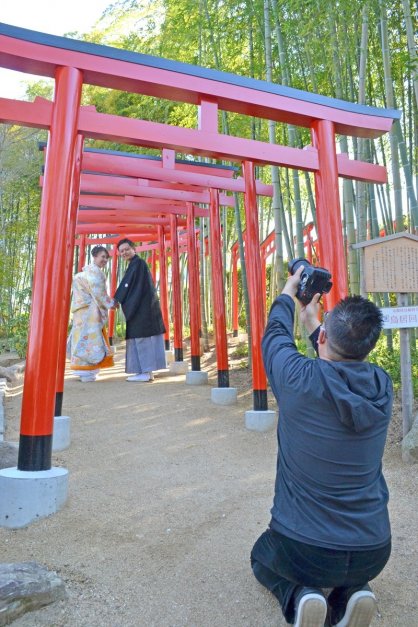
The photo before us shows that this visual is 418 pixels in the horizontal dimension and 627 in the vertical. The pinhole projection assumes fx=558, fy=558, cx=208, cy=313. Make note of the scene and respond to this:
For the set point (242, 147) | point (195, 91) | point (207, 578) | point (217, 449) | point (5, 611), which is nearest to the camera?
point (5, 611)

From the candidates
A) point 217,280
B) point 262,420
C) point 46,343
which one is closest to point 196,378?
point 217,280

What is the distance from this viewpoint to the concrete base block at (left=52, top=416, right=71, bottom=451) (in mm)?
3861

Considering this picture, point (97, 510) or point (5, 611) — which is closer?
point (5, 611)

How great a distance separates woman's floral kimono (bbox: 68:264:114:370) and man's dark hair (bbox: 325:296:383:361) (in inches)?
199

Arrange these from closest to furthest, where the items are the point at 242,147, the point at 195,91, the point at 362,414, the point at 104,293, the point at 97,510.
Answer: the point at 362,414
the point at 97,510
the point at 195,91
the point at 242,147
the point at 104,293

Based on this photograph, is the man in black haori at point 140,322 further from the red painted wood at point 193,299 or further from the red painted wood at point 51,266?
the red painted wood at point 51,266

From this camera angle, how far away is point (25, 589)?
1.76m

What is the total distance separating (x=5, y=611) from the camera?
1.69 metres

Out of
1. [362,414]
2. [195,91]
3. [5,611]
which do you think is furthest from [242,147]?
[5,611]

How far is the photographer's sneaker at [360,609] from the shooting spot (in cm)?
160

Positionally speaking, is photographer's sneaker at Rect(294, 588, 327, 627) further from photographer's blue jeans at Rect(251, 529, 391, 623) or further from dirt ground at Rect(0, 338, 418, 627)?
dirt ground at Rect(0, 338, 418, 627)

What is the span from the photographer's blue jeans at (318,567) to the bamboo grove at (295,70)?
5.77ft

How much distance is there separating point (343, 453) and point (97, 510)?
1594 millimetres

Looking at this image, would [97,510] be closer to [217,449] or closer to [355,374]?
[217,449]
